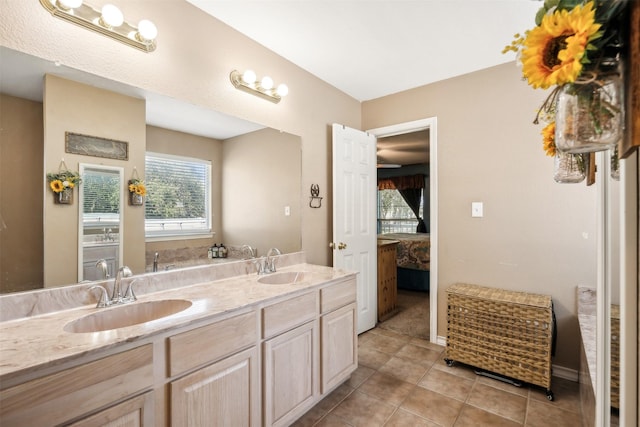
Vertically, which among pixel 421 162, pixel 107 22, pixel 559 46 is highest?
pixel 421 162

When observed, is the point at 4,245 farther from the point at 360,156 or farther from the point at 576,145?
the point at 360,156

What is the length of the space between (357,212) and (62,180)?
2300 millimetres

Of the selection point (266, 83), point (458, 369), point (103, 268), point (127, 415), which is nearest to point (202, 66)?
point (266, 83)

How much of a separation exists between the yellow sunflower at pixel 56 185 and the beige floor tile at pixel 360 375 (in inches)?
84.4

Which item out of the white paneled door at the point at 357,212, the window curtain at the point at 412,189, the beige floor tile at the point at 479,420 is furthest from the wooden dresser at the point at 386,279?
the window curtain at the point at 412,189

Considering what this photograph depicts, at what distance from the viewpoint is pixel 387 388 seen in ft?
6.94

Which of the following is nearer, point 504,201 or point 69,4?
point 69,4

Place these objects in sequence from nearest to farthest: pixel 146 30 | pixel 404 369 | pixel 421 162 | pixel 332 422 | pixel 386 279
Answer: pixel 146 30 < pixel 332 422 < pixel 404 369 < pixel 386 279 < pixel 421 162

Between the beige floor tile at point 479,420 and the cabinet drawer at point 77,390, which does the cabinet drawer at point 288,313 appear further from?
the beige floor tile at point 479,420

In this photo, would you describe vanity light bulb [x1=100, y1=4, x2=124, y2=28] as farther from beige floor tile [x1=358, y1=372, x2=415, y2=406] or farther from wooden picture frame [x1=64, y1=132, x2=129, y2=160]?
beige floor tile [x1=358, y1=372, x2=415, y2=406]

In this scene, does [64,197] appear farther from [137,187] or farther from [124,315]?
[124,315]

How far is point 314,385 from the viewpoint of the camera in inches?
71.4

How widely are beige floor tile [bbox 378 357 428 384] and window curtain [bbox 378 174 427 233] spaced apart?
489 centimetres

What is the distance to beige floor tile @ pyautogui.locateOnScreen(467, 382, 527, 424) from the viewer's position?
73.0 inches
